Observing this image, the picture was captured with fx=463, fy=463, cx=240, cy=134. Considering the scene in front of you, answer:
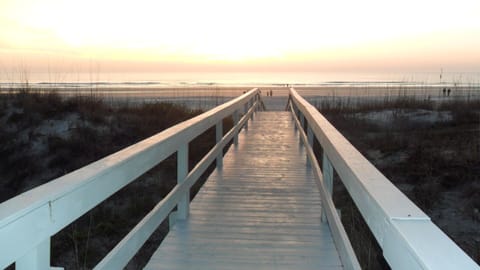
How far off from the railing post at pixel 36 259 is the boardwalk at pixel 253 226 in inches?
69.1

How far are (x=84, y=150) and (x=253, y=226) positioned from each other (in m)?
8.19

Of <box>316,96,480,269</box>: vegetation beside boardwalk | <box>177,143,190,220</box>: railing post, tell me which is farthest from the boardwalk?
<box>316,96,480,269</box>: vegetation beside boardwalk

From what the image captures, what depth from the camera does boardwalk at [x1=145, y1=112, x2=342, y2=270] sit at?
3318mm

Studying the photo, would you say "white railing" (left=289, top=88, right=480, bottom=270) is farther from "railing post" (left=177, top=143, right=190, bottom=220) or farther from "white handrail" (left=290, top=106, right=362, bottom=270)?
"railing post" (left=177, top=143, right=190, bottom=220)

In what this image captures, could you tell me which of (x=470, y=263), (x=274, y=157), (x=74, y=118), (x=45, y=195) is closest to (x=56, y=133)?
(x=74, y=118)

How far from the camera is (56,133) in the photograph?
12.4 meters

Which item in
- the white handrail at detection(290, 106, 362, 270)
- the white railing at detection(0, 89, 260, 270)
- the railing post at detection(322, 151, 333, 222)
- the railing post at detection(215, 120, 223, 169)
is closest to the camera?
the white railing at detection(0, 89, 260, 270)

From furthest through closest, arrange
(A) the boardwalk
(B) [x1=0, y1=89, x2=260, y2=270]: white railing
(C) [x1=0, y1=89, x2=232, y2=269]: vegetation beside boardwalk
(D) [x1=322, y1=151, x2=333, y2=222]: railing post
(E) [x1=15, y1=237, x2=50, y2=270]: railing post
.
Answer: (C) [x1=0, y1=89, x2=232, y2=269]: vegetation beside boardwalk, (D) [x1=322, y1=151, x2=333, y2=222]: railing post, (A) the boardwalk, (E) [x1=15, y1=237, x2=50, y2=270]: railing post, (B) [x1=0, y1=89, x2=260, y2=270]: white railing

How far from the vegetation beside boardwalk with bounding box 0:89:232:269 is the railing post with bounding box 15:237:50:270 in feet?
14.2

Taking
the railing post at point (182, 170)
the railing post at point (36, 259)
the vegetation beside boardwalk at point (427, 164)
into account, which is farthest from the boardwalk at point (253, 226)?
the railing post at point (36, 259)

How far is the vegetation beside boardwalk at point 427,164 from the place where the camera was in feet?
19.9

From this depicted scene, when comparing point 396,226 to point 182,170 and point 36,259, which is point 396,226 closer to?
point 36,259

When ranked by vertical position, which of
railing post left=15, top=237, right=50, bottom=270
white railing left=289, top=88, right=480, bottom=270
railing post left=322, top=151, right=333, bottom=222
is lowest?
railing post left=322, top=151, right=333, bottom=222

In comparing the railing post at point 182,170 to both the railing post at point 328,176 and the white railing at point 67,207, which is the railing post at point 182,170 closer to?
the white railing at point 67,207
